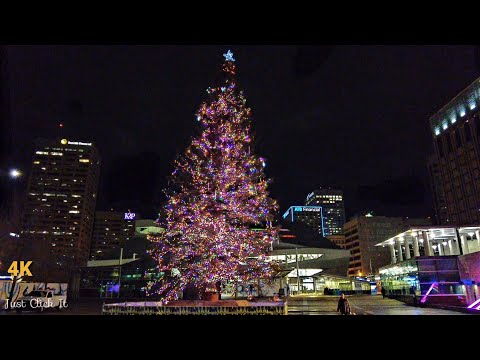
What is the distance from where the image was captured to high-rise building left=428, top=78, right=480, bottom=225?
254 ft

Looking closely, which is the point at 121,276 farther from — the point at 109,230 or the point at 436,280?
the point at 109,230

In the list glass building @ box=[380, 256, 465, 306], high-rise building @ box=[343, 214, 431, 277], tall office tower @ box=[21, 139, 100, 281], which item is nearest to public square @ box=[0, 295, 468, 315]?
glass building @ box=[380, 256, 465, 306]

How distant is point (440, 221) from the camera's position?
13638cm

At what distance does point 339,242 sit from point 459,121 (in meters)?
109

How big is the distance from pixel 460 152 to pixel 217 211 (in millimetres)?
83332

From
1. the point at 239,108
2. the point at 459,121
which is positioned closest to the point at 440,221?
the point at 459,121

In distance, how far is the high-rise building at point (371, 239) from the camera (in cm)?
12669

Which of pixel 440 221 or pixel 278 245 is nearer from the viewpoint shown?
pixel 278 245

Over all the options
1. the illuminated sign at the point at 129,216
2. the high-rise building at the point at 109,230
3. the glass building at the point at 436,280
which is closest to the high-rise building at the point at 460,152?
the glass building at the point at 436,280

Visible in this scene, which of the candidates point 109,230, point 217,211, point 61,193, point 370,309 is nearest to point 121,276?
point 370,309

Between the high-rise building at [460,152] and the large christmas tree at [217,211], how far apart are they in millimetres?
71600

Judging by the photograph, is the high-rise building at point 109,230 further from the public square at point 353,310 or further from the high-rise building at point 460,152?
the public square at point 353,310
